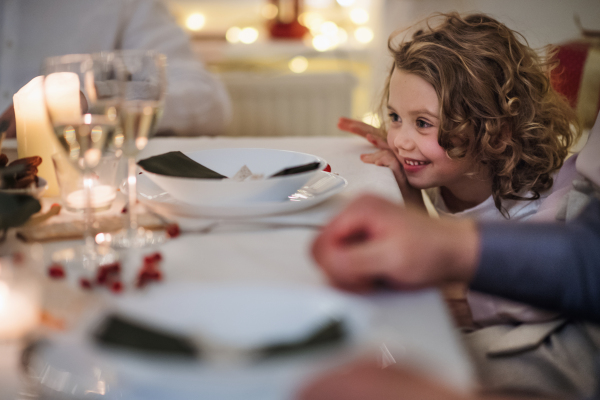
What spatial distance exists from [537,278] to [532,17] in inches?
63.1

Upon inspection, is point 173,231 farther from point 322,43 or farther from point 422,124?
point 322,43

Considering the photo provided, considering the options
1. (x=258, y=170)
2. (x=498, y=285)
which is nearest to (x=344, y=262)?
(x=498, y=285)

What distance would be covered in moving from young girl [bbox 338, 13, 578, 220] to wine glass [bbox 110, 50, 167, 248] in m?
0.69

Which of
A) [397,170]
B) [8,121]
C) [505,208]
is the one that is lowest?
[505,208]

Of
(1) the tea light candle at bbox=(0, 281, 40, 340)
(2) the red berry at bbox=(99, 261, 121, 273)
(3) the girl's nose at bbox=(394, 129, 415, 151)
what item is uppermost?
(1) the tea light candle at bbox=(0, 281, 40, 340)

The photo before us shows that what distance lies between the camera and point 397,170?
1126mm

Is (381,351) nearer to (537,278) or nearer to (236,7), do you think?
(537,278)

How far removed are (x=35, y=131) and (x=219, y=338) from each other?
533 millimetres

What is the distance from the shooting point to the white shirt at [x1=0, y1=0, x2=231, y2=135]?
5.67ft

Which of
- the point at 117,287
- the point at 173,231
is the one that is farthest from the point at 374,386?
the point at 173,231

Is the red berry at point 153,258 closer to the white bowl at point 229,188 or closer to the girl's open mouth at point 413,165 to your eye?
the white bowl at point 229,188

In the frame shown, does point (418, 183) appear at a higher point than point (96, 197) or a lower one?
lower

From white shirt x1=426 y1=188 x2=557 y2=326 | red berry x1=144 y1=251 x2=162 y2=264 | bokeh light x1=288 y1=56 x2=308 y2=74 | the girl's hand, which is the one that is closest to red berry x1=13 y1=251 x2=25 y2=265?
red berry x1=144 y1=251 x2=162 y2=264

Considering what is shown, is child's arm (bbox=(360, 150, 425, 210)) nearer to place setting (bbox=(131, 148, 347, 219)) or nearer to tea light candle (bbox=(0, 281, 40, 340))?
place setting (bbox=(131, 148, 347, 219))
